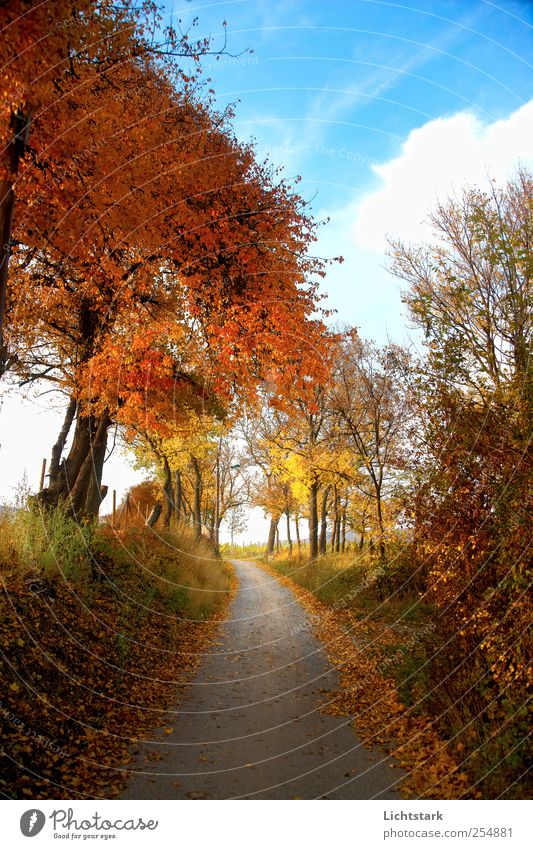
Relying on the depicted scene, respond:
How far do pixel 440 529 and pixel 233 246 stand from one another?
752cm

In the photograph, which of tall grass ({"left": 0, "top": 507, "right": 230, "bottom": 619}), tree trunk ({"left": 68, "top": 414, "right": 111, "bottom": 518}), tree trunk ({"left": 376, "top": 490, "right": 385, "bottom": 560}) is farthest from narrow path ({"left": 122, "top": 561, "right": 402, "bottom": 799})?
tree trunk ({"left": 376, "top": 490, "right": 385, "bottom": 560})

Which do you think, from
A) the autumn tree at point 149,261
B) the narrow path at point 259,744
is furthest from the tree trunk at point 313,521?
the narrow path at point 259,744

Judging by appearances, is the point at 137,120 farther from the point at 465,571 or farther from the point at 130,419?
the point at 465,571

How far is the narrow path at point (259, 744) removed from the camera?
5.21m

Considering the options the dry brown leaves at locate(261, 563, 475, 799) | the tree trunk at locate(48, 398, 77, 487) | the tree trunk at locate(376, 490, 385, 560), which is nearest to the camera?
the dry brown leaves at locate(261, 563, 475, 799)

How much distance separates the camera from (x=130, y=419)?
14227 millimetres

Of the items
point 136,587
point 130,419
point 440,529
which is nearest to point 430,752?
point 440,529

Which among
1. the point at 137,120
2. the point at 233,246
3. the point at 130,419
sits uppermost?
the point at 137,120

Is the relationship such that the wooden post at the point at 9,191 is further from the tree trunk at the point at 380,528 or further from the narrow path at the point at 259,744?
the tree trunk at the point at 380,528

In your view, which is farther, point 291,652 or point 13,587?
A: point 291,652

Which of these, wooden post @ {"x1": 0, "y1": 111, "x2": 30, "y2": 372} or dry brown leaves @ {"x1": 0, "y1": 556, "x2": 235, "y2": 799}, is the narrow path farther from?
wooden post @ {"x1": 0, "y1": 111, "x2": 30, "y2": 372}

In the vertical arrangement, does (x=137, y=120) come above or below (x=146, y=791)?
above

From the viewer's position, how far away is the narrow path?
5.21 metres

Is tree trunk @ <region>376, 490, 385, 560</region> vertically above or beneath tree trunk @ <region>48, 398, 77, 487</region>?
beneath
